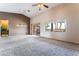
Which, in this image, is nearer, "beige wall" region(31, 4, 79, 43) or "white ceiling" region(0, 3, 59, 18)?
"white ceiling" region(0, 3, 59, 18)

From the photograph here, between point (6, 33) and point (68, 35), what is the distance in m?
2.83

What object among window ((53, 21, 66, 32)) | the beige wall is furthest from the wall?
window ((53, 21, 66, 32))

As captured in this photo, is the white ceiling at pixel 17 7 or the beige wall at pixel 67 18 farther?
the beige wall at pixel 67 18

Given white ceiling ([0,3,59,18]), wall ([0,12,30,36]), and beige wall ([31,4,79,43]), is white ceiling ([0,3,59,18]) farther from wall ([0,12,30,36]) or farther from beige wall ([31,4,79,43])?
beige wall ([31,4,79,43])

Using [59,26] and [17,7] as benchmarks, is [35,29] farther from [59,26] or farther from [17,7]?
[17,7]

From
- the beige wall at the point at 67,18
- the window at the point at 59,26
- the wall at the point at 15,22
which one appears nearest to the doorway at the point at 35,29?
the beige wall at the point at 67,18

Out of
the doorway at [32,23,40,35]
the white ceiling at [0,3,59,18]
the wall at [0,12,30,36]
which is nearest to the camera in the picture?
the white ceiling at [0,3,59,18]

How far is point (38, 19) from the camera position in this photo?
7.84 meters

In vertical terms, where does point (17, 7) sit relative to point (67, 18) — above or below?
above

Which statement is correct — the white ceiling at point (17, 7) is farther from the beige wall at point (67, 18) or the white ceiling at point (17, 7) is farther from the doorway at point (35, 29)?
the doorway at point (35, 29)

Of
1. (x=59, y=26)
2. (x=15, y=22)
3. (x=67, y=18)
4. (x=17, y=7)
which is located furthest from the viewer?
(x=59, y=26)

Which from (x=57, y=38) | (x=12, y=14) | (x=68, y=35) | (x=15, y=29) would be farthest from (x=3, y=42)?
(x=68, y=35)

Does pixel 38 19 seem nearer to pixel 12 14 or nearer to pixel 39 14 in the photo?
pixel 39 14

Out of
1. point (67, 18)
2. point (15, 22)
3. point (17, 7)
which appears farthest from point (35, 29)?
point (17, 7)
